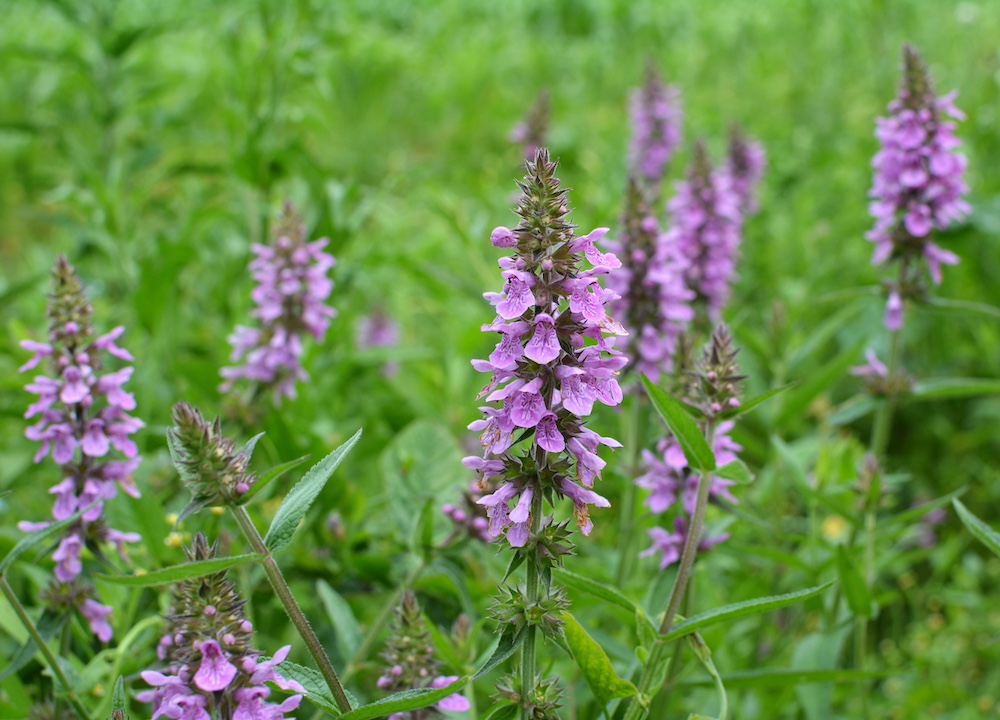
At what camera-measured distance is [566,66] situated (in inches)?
413

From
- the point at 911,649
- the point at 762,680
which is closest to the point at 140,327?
the point at 762,680

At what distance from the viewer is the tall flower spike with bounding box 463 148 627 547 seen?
140 centimetres

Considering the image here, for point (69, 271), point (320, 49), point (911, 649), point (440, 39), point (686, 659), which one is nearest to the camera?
point (69, 271)

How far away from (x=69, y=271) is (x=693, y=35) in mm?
10239

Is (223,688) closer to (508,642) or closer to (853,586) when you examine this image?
(508,642)

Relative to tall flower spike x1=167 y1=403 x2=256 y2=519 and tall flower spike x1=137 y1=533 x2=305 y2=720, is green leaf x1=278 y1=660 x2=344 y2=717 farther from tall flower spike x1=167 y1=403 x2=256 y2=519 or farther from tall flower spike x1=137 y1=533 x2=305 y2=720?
tall flower spike x1=167 y1=403 x2=256 y2=519

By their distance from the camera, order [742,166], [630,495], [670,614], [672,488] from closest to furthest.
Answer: [670,614]
[672,488]
[630,495]
[742,166]

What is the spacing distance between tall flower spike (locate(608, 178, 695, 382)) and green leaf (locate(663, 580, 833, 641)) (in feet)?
4.57

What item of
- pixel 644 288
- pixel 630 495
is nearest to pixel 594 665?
pixel 630 495

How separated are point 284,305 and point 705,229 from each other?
5.21ft

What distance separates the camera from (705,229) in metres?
3.54

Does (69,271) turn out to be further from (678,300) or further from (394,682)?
(678,300)

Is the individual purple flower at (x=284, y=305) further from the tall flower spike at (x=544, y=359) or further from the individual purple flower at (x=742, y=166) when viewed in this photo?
the individual purple flower at (x=742, y=166)

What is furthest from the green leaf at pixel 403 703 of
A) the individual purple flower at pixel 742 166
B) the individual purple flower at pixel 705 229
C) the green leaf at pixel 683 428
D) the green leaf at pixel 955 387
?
Result: the individual purple flower at pixel 742 166
